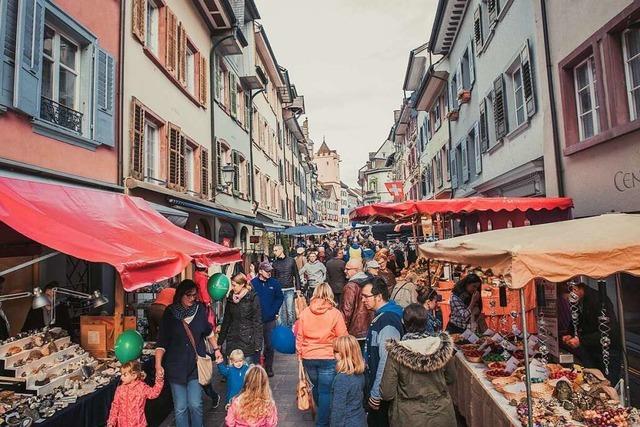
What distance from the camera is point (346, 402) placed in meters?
4.12

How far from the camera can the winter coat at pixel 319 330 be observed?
16.3ft

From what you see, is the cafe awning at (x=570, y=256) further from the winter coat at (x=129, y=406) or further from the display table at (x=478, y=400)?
the winter coat at (x=129, y=406)

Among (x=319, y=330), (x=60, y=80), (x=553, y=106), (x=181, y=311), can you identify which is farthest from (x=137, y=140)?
(x=553, y=106)

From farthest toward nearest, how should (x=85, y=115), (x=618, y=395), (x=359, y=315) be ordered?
1. (x=85, y=115)
2. (x=359, y=315)
3. (x=618, y=395)

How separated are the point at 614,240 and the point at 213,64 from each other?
44.6 feet

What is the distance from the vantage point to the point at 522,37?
1045cm

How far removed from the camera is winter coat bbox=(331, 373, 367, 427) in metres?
4.11

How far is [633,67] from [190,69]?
1103cm

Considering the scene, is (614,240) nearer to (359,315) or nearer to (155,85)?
(359,315)

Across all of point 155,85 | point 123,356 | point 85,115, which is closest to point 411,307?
point 123,356

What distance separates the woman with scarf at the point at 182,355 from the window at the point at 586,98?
294 inches

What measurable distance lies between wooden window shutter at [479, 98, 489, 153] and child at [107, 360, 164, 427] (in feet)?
40.5

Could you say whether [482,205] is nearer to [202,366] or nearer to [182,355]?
[202,366]

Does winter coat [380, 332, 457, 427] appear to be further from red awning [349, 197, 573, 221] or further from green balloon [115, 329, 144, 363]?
red awning [349, 197, 573, 221]
